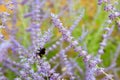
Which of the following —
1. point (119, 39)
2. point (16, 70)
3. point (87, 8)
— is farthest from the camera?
point (87, 8)

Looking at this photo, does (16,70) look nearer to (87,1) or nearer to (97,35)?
(97,35)

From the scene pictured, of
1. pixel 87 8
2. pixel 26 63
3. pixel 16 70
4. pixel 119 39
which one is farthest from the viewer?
pixel 87 8

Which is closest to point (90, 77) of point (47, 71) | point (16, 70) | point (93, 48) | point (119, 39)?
point (47, 71)

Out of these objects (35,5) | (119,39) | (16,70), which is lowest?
(16,70)

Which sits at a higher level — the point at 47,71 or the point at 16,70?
the point at 16,70

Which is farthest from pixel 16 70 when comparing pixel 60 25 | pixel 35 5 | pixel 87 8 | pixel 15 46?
pixel 87 8

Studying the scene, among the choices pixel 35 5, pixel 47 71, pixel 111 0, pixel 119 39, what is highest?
pixel 119 39

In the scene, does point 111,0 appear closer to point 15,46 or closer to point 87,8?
point 15,46

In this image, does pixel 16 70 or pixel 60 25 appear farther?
pixel 16 70

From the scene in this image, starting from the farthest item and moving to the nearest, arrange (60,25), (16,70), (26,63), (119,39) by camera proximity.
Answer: (119,39) → (16,70) → (26,63) → (60,25)
